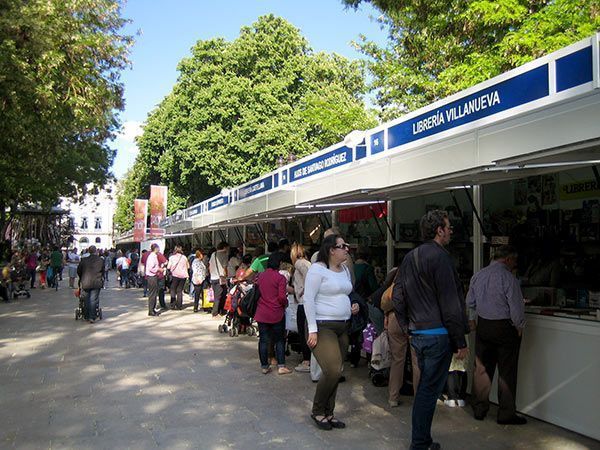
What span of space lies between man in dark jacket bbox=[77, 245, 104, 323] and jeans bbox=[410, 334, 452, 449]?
9.41 m

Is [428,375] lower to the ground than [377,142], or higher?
lower

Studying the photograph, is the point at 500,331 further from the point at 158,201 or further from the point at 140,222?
the point at 140,222

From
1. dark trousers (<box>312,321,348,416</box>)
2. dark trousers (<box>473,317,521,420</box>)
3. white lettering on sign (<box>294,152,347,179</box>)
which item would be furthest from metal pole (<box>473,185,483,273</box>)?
white lettering on sign (<box>294,152,347,179</box>)

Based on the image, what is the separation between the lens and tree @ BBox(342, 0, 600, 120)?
12.8m

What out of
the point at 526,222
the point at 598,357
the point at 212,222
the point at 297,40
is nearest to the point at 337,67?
the point at 297,40

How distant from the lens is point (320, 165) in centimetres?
1037

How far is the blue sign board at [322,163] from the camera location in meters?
9.32

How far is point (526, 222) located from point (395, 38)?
16565 millimetres

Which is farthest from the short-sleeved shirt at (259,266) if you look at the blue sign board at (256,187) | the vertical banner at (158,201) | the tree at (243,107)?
the tree at (243,107)

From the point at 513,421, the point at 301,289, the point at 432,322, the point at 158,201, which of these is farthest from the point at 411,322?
the point at 158,201

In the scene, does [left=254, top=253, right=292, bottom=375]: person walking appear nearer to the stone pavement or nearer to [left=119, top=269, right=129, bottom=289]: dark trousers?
the stone pavement

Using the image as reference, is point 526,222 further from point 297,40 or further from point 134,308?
point 297,40

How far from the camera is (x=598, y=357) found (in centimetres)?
483

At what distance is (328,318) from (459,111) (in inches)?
98.5
